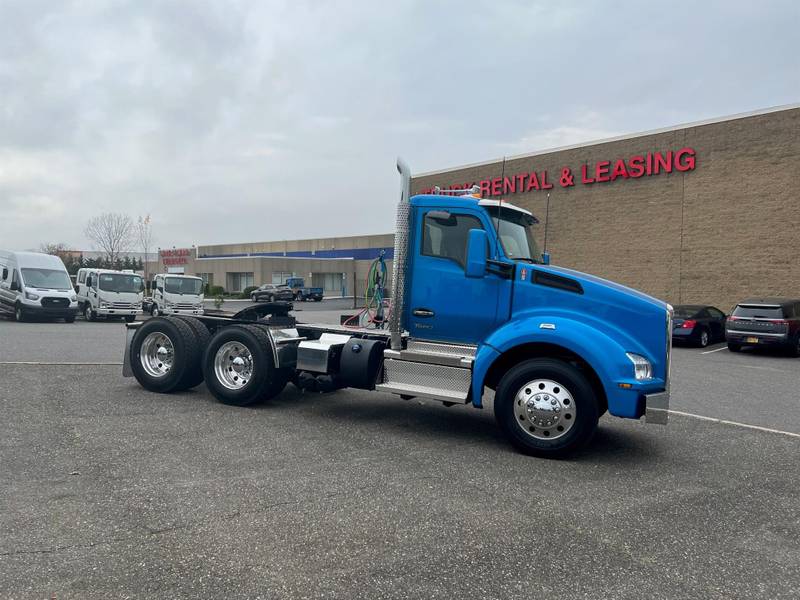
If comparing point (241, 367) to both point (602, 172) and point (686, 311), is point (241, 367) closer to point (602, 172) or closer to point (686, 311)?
point (686, 311)

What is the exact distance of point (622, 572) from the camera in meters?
3.95

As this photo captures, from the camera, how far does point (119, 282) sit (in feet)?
90.7

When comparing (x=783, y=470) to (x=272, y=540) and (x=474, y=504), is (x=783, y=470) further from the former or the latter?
(x=272, y=540)

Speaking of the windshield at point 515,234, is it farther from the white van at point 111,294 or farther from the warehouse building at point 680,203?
the white van at point 111,294

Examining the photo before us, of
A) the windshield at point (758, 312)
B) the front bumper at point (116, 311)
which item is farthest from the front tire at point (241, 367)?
the front bumper at point (116, 311)

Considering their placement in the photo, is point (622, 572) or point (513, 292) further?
point (513, 292)

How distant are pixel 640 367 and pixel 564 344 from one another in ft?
2.49

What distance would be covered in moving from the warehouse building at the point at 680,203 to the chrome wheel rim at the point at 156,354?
1327 centimetres

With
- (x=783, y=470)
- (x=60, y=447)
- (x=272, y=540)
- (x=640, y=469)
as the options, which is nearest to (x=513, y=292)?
(x=640, y=469)

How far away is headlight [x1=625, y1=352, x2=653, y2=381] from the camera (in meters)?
6.22

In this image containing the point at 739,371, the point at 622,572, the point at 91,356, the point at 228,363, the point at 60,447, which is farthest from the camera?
the point at 739,371

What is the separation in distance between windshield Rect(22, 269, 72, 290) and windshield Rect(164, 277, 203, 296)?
443 centimetres

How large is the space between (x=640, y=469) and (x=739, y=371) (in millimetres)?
10114

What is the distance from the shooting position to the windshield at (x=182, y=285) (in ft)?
97.9
